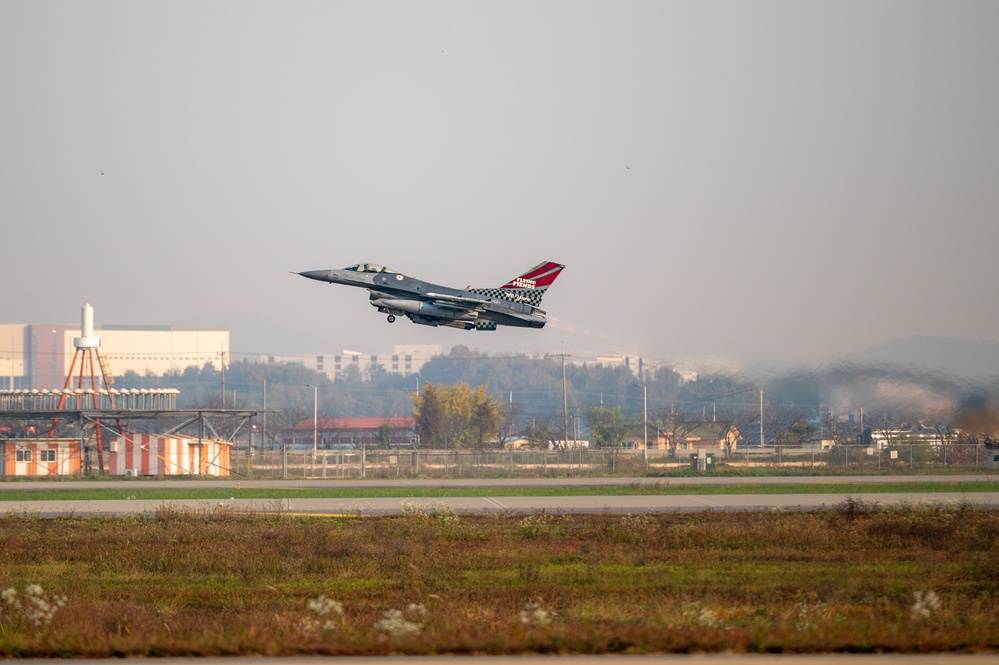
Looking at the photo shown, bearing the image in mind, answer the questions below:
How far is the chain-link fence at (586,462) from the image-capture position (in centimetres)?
6612

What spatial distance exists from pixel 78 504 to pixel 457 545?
2244cm

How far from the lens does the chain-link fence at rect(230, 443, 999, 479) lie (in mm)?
66125

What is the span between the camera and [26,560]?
85.4 ft

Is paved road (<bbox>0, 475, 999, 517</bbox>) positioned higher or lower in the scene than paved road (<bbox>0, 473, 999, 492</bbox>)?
higher

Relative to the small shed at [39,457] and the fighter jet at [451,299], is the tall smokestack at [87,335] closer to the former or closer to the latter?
the small shed at [39,457]

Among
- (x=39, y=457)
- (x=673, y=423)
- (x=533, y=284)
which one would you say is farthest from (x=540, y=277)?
(x=673, y=423)

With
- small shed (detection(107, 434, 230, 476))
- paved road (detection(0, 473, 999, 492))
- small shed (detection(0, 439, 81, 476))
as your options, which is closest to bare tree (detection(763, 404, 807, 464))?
paved road (detection(0, 473, 999, 492))

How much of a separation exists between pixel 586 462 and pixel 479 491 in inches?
892

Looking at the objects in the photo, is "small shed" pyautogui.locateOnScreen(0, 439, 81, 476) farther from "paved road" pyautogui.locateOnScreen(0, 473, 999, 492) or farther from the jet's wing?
the jet's wing

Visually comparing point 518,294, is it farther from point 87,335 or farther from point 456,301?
point 87,335

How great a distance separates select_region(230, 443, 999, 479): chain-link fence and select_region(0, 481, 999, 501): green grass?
528 inches

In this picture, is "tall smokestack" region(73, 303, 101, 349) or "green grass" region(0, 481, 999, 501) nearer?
"green grass" region(0, 481, 999, 501)

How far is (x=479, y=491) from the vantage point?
4928 cm

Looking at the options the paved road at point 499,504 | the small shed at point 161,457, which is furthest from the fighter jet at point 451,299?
the small shed at point 161,457
